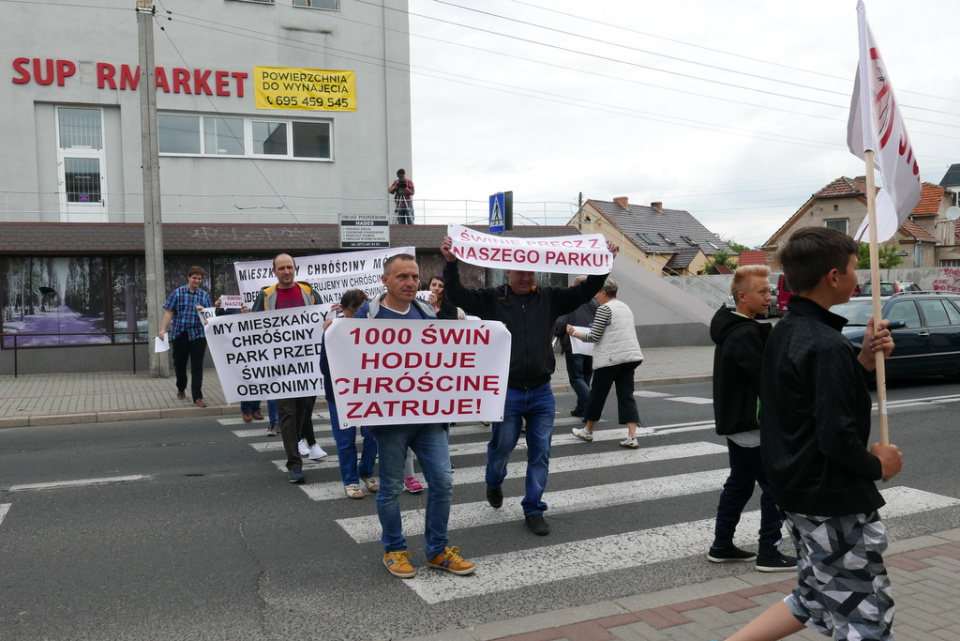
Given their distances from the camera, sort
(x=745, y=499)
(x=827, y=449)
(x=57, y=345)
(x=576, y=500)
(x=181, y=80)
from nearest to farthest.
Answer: (x=827, y=449) < (x=745, y=499) < (x=576, y=500) < (x=57, y=345) < (x=181, y=80)

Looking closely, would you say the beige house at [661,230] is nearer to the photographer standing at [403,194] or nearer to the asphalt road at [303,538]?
the photographer standing at [403,194]

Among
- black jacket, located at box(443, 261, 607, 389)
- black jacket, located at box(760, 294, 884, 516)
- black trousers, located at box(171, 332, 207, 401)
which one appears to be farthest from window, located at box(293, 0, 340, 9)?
black jacket, located at box(760, 294, 884, 516)

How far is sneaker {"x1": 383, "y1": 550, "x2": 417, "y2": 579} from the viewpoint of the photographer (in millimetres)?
4695

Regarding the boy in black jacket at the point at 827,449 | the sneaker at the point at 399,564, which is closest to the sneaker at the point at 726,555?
the sneaker at the point at 399,564

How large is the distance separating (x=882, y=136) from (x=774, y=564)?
2608mm

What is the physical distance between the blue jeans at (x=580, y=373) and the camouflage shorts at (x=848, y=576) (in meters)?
7.73

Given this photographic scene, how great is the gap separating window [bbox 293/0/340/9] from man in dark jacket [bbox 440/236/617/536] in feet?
59.9

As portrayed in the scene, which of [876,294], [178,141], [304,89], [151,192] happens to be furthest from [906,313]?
[178,141]

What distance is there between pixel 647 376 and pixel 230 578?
459 inches

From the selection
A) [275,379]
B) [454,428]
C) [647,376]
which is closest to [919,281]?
[647,376]

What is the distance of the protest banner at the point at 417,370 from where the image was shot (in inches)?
187

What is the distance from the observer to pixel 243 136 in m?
21.1

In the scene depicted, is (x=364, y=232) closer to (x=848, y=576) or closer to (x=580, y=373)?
(x=580, y=373)

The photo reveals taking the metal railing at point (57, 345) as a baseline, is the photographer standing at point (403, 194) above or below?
above
